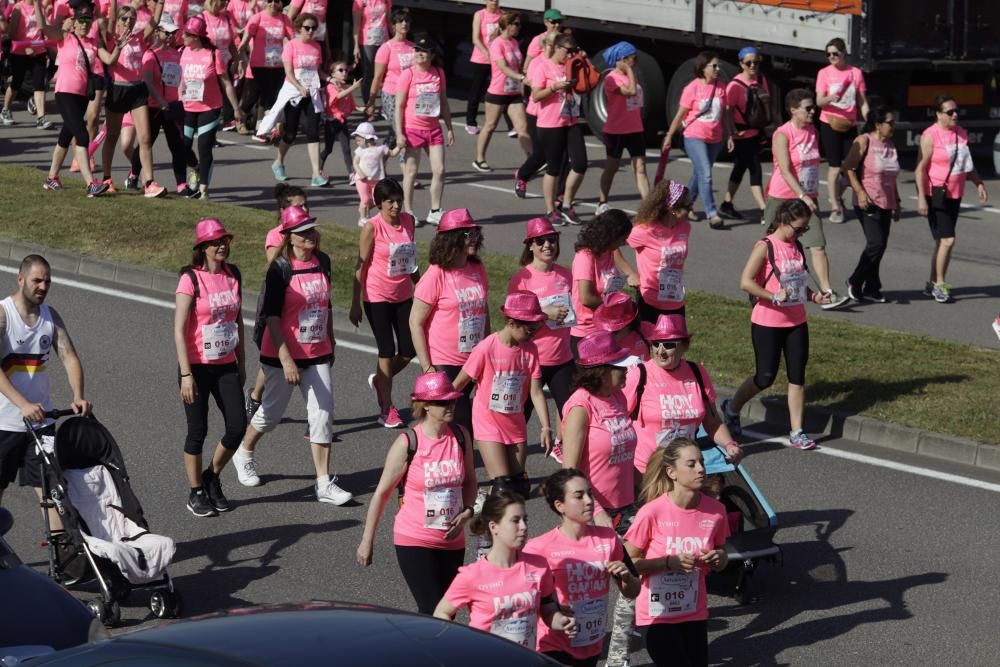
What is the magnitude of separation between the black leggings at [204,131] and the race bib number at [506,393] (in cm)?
1000

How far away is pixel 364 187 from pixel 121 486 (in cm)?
876

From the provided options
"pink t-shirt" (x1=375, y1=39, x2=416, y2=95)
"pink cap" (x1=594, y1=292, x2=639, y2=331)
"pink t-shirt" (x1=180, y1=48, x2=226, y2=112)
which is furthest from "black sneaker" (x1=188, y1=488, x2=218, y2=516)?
"pink t-shirt" (x1=375, y1=39, x2=416, y2=95)

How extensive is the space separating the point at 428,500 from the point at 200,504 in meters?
2.88

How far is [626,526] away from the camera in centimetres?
942

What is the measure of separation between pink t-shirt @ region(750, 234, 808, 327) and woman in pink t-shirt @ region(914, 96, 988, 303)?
4174 millimetres

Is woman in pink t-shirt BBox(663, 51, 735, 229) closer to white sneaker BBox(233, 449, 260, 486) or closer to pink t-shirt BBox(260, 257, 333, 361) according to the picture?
pink t-shirt BBox(260, 257, 333, 361)

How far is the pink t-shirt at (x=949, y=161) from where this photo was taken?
15.7 metres

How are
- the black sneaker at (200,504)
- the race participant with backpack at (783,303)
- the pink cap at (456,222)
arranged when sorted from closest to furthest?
the black sneaker at (200,504) < the pink cap at (456,222) < the race participant with backpack at (783,303)

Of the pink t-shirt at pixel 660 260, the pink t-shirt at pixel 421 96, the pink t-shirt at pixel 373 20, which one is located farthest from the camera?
the pink t-shirt at pixel 373 20

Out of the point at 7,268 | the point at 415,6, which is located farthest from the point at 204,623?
the point at 415,6

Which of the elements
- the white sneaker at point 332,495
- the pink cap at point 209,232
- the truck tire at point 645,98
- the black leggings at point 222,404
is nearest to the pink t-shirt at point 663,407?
the white sneaker at point 332,495

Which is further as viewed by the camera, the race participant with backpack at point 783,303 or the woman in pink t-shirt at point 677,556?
the race participant with backpack at point 783,303

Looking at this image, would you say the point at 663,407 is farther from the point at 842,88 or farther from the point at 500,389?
the point at 842,88

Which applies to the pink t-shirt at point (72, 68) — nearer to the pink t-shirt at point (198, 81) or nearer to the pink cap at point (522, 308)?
the pink t-shirt at point (198, 81)
